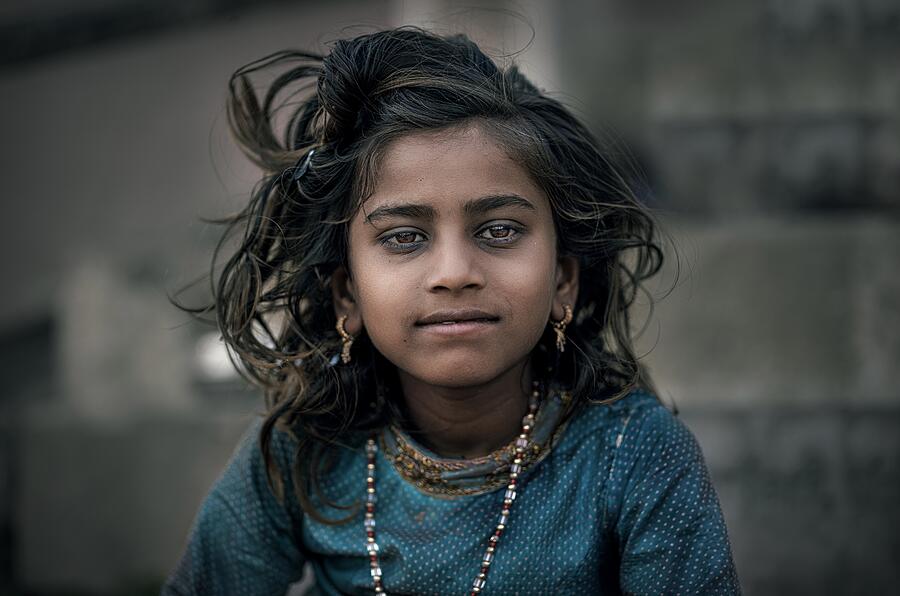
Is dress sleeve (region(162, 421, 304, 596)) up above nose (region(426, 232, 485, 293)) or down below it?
below

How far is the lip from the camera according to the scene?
72.2 inches

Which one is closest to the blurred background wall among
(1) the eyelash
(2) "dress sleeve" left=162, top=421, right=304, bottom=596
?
(1) the eyelash

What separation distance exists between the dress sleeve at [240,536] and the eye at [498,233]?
0.66 metres

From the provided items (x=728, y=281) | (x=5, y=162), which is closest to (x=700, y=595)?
(x=728, y=281)

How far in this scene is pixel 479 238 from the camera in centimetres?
188

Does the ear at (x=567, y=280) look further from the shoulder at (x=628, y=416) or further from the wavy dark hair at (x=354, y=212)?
the shoulder at (x=628, y=416)

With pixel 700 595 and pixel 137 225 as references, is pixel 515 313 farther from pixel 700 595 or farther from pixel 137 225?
pixel 137 225

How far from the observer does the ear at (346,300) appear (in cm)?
211

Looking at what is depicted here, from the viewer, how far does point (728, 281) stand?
310 cm

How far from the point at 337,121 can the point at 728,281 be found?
155 centimetres

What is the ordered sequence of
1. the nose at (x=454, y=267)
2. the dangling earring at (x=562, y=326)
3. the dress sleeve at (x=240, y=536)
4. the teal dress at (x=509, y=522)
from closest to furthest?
the nose at (x=454, y=267), the teal dress at (x=509, y=522), the dangling earring at (x=562, y=326), the dress sleeve at (x=240, y=536)

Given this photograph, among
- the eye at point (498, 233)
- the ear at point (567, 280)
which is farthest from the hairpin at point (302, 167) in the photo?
the ear at point (567, 280)

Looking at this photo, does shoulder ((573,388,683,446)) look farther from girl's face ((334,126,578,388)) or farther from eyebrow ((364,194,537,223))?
eyebrow ((364,194,537,223))

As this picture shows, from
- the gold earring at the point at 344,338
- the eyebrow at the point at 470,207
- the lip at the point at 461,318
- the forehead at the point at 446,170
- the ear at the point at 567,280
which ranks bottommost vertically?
the gold earring at the point at 344,338
